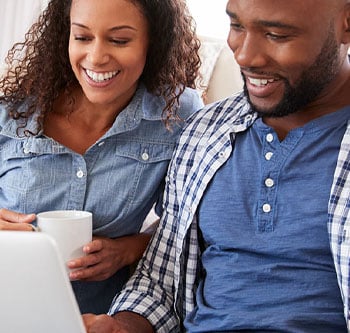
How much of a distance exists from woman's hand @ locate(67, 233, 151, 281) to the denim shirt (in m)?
0.04

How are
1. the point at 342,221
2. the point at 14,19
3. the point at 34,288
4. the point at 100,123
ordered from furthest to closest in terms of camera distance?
the point at 14,19 < the point at 100,123 < the point at 342,221 < the point at 34,288

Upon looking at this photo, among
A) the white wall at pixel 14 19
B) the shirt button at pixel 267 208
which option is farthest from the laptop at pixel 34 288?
the white wall at pixel 14 19

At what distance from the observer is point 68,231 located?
4.05ft

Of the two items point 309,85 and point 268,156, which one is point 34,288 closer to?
point 268,156

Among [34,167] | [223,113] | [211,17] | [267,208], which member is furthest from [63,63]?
[211,17]

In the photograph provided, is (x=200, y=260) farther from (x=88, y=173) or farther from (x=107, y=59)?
(x=107, y=59)

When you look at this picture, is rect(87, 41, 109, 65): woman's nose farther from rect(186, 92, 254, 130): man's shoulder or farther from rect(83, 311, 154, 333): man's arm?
rect(83, 311, 154, 333): man's arm

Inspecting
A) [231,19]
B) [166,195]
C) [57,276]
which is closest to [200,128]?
[166,195]

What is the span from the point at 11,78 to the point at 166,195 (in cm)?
46

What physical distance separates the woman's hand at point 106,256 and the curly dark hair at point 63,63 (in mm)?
255

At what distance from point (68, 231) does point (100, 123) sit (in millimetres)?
349

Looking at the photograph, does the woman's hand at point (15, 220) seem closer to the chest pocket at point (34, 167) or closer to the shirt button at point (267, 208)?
the chest pocket at point (34, 167)

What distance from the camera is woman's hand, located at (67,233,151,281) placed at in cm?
130

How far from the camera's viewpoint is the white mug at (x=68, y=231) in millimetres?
1225
